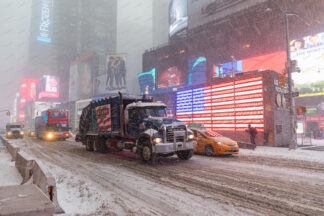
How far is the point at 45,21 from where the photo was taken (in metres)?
161

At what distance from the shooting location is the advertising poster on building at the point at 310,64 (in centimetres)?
3156

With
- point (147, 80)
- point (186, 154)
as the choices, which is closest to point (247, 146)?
point (186, 154)

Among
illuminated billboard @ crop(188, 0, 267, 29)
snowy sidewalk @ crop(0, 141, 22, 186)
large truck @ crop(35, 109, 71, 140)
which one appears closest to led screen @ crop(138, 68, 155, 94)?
illuminated billboard @ crop(188, 0, 267, 29)

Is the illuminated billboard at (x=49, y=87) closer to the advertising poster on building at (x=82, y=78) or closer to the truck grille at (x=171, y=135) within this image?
the advertising poster on building at (x=82, y=78)

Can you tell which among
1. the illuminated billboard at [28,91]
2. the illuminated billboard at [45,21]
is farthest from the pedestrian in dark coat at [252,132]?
the illuminated billboard at [45,21]

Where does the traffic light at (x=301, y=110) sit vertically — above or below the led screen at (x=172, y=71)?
below

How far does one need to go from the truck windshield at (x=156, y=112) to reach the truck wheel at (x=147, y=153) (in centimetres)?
162

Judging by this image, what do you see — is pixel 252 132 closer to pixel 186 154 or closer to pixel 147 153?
pixel 186 154

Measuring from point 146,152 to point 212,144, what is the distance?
433cm

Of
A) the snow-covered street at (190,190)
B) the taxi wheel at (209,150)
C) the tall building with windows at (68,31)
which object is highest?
the tall building with windows at (68,31)

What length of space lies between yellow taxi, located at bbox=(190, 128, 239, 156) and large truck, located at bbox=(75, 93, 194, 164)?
2105mm

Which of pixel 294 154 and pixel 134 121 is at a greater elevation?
pixel 134 121

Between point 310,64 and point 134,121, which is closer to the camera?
point 134,121

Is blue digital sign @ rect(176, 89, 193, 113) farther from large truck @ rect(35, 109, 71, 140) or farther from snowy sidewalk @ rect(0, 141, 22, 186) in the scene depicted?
snowy sidewalk @ rect(0, 141, 22, 186)
